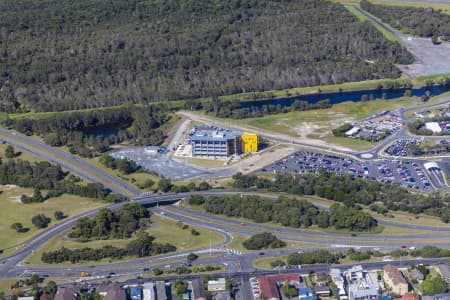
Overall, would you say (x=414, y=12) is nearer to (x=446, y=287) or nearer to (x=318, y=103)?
(x=318, y=103)

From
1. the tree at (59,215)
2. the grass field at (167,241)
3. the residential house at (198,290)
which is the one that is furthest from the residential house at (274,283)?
the tree at (59,215)

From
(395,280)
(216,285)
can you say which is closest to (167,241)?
(216,285)

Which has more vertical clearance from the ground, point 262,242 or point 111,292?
point 262,242

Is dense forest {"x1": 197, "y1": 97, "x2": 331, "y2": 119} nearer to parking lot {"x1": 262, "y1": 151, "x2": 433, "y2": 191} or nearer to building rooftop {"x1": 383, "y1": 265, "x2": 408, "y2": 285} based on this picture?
parking lot {"x1": 262, "y1": 151, "x2": 433, "y2": 191}

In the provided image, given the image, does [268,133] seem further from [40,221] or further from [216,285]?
[216,285]

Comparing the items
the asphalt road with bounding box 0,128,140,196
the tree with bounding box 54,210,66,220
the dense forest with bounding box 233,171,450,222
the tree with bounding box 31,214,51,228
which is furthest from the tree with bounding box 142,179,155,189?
the tree with bounding box 31,214,51,228

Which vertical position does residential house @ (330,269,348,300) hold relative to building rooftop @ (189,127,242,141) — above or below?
below
